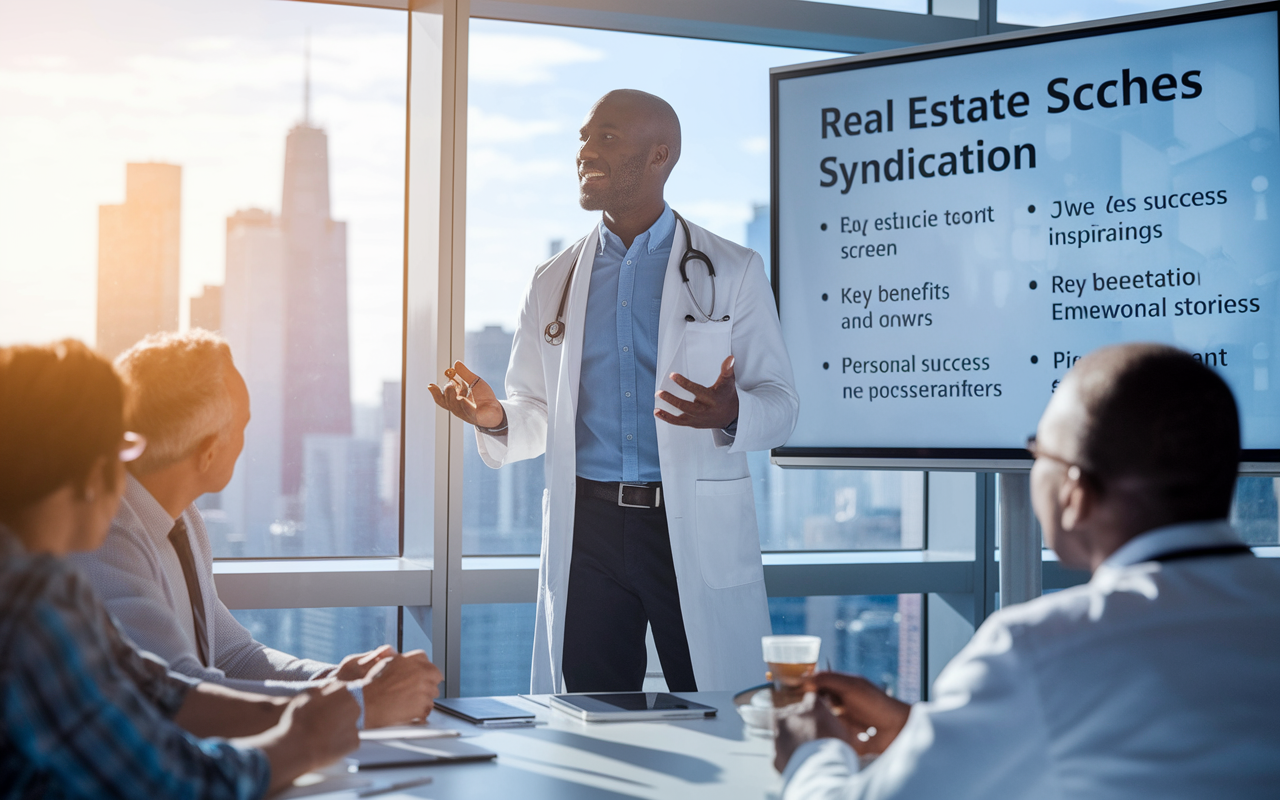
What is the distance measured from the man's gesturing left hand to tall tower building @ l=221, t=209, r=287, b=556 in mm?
1556

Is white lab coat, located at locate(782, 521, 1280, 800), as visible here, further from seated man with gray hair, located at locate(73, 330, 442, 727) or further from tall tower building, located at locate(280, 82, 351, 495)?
tall tower building, located at locate(280, 82, 351, 495)

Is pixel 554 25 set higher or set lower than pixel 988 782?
higher

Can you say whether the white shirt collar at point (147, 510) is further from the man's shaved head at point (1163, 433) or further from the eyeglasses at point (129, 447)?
the man's shaved head at point (1163, 433)

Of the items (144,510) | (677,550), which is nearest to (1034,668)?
(144,510)

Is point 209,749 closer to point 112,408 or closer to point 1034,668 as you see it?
point 112,408

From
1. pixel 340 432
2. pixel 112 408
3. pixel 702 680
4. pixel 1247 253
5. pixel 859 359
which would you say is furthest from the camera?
pixel 340 432

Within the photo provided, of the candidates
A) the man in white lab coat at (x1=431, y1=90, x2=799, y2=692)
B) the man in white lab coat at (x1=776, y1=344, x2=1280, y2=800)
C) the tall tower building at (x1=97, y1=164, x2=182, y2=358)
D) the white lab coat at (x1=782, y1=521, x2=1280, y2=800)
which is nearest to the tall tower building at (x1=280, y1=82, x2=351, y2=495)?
the tall tower building at (x1=97, y1=164, x2=182, y2=358)

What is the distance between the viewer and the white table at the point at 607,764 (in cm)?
132

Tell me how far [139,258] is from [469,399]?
1.30 meters

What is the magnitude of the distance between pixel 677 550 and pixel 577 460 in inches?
14.1

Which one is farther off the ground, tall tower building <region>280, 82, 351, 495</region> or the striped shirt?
tall tower building <region>280, 82, 351, 495</region>

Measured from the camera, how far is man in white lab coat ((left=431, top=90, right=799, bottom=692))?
265 cm

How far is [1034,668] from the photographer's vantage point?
95 cm

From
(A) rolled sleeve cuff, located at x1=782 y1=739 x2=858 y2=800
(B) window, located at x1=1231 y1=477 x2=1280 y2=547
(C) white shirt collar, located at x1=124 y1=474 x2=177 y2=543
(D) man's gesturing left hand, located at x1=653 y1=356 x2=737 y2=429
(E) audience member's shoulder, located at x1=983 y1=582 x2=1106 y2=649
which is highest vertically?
(D) man's gesturing left hand, located at x1=653 y1=356 x2=737 y2=429
